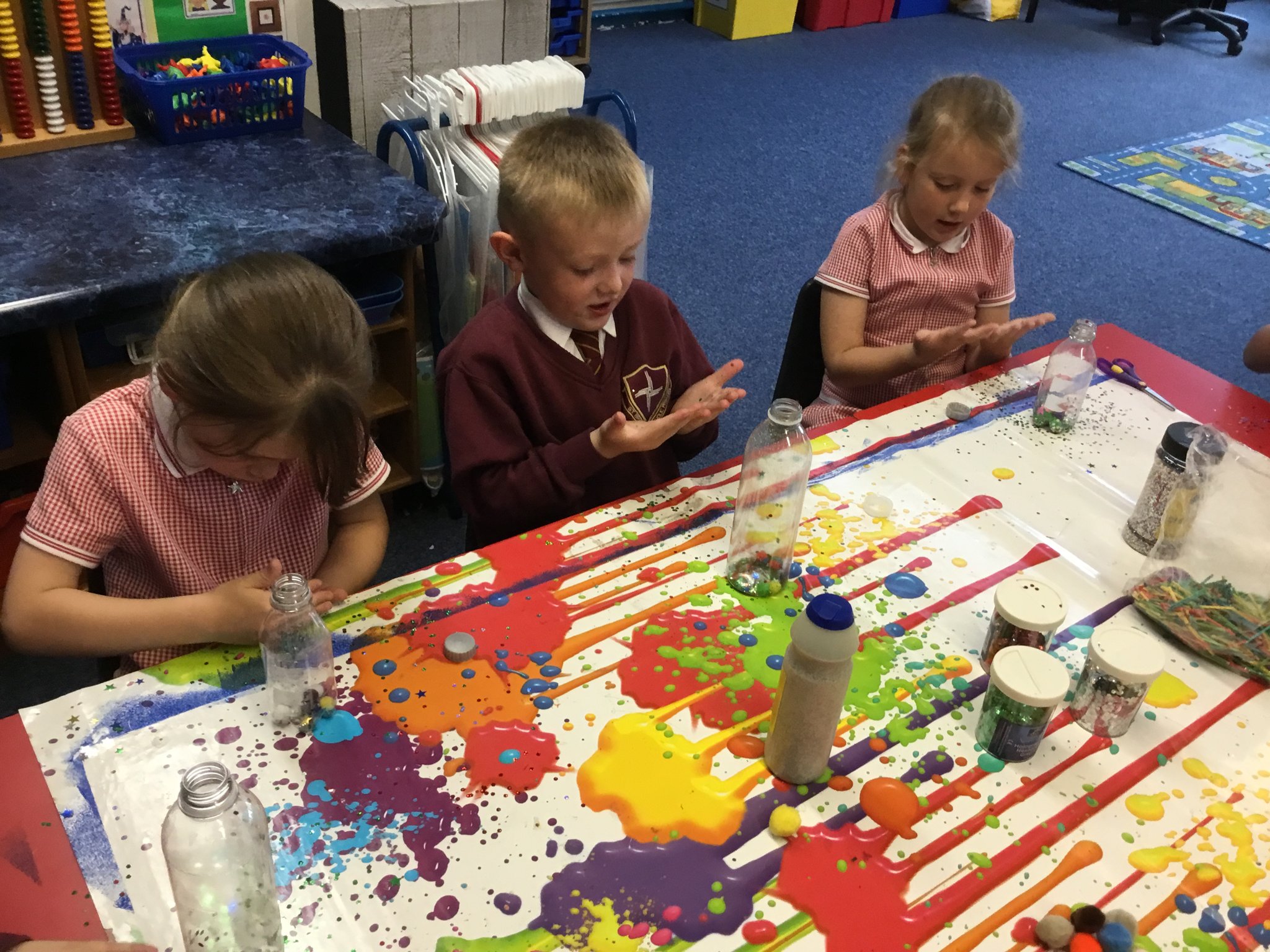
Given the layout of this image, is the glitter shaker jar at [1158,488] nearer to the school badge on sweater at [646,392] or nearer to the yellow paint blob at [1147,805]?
the yellow paint blob at [1147,805]

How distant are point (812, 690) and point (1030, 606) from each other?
31 cm

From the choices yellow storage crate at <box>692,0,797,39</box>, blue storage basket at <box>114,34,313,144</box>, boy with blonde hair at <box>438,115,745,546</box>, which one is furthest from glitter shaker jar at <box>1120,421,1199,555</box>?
yellow storage crate at <box>692,0,797,39</box>

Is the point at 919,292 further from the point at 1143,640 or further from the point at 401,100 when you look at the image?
the point at 401,100

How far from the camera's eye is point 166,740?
94cm

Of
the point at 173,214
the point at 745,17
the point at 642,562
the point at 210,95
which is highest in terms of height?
the point at 210,95

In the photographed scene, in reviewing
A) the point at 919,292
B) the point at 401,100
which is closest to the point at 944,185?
the point at 919,292

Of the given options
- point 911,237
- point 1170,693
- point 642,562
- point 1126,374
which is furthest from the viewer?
point 911,237

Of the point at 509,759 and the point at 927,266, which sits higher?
the point at 927,266

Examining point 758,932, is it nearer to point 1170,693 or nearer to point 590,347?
point 1170,693

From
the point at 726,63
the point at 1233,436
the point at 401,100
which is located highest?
the point at 401,100

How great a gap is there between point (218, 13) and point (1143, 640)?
2.11m

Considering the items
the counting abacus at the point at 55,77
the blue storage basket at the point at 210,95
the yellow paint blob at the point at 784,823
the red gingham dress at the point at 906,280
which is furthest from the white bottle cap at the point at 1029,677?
the counting abacus at the point at 55,77

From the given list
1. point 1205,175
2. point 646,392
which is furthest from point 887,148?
point 1205,175

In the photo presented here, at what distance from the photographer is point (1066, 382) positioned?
156 centimetres
